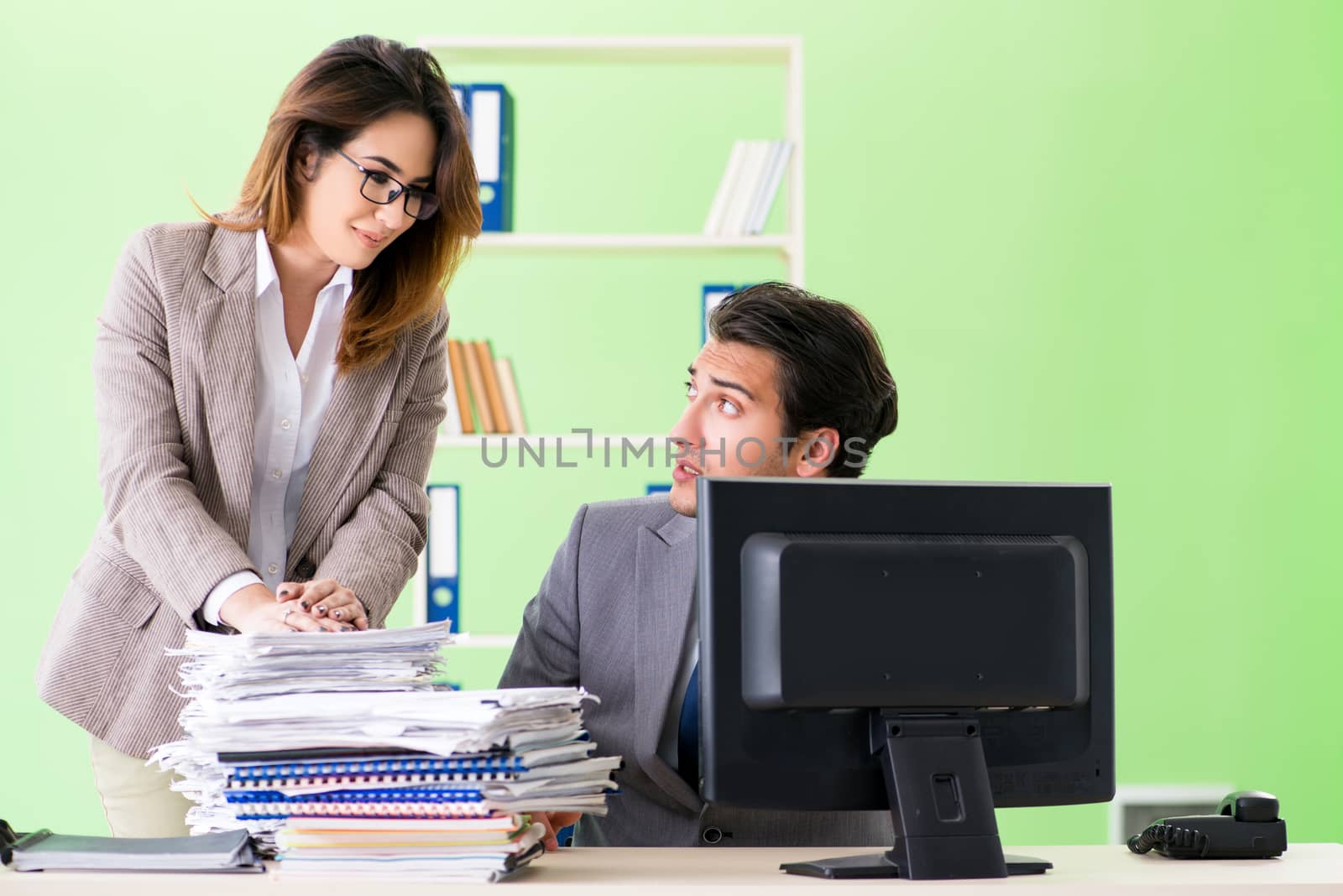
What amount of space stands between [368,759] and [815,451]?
3.16 feet

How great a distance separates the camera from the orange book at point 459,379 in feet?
10.6

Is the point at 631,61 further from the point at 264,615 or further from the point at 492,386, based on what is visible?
the point at 264,615

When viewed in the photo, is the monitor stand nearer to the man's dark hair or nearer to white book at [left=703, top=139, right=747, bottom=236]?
the man's dark hair

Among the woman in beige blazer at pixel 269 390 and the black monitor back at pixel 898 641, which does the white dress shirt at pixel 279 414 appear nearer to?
the woman in beige blazer at pixel 269 390

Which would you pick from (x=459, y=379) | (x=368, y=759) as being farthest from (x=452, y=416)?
(x=368, y=759)

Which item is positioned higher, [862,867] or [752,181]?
[752,181]

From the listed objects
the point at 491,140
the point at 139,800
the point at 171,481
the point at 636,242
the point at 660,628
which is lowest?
the point at 139,800

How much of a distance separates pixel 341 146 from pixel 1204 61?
297cm

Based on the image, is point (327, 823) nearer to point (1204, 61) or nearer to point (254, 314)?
point (254, 314)

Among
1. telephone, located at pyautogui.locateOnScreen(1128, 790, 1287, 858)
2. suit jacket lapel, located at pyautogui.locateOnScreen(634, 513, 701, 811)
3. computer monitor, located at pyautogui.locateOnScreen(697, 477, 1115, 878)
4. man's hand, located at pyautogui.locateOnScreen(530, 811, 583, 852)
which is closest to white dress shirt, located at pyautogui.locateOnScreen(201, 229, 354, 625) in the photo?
suit jacket lapel, located at pyautogui.locateOnScreen(634, 513, 701, 811)

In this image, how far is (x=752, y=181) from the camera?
10.6 ft

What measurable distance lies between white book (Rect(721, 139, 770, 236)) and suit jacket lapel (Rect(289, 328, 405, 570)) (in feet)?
4.85

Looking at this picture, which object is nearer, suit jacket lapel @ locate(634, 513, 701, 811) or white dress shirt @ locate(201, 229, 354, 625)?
suit jacket lapel @ locate(634, 513, 701, 811)

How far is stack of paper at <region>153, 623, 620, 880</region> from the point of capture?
1215 mm
